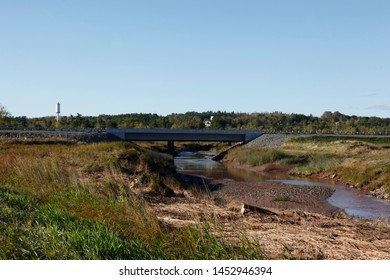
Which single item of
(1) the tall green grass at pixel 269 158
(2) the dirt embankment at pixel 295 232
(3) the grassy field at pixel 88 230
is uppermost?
(3) the grassy field at pixel 88 230

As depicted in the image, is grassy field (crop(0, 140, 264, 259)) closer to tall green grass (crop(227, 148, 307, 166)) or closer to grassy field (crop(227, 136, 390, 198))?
grassy field (crop(227, 136, 390, 198))

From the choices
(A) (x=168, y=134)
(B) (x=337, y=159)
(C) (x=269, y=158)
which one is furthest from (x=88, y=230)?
(A) (x=168, y=134)

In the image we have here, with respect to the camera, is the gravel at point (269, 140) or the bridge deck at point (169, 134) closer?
the gravel at point (269, 140)

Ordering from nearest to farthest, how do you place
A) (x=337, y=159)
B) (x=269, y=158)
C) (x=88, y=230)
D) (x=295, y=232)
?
(x=88, y=230) → (x=295, y=232) → (x=337, y=159) → (x=269, y=158)

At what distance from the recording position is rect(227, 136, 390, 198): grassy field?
4159 centimetres

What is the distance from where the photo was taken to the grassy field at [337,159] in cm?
4159

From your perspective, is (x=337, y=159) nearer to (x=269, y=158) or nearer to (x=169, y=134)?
(x=269, y=158)

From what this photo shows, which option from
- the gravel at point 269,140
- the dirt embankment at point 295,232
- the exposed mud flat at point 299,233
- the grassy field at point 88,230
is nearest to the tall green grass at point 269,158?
the gravel at point 269,140

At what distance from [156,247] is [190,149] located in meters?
112

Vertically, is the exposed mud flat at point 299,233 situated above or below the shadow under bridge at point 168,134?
below

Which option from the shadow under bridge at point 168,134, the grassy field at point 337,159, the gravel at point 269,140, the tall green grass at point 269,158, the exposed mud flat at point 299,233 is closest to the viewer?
the exposed mud flat at point 299,233

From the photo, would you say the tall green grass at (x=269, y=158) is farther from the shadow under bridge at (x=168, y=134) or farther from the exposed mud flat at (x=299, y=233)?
the exposed mud flat at (x=299, y=233)

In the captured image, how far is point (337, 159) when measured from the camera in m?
57.4

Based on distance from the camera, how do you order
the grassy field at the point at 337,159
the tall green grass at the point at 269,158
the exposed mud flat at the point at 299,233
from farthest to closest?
the tall green grass at the point at 269,158 < the grassy field at the point at 337,159 < the exposed mud flat at the point at 299,233
